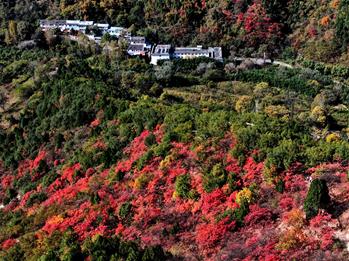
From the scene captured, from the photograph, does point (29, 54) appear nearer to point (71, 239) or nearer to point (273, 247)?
point (71, 239)

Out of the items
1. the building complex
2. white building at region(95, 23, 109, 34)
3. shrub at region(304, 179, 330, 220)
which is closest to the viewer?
shrub at region(304, 179, 330, 220)

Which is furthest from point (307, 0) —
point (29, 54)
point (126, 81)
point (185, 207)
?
point (185, 207)

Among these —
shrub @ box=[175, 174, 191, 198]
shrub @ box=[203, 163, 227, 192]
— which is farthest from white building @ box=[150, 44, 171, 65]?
shrub @ box=[203, 163, 227, 192]

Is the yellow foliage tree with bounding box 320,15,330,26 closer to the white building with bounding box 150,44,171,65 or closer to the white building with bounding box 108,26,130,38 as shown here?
the white building with bounding box 150,44,171,65

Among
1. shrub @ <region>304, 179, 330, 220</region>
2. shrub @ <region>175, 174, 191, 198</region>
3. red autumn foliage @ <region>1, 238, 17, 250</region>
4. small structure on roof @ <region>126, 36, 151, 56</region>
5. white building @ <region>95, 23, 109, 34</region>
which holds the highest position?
shrub @ <region>304, 179, 330, 220</region>

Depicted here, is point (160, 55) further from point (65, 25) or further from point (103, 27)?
point (65, 25)

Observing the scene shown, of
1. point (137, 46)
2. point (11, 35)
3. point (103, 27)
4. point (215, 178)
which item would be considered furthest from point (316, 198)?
point (103, 27)

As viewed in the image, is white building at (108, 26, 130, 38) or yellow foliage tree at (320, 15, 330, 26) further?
white building at (108, 26, 130, 38)
